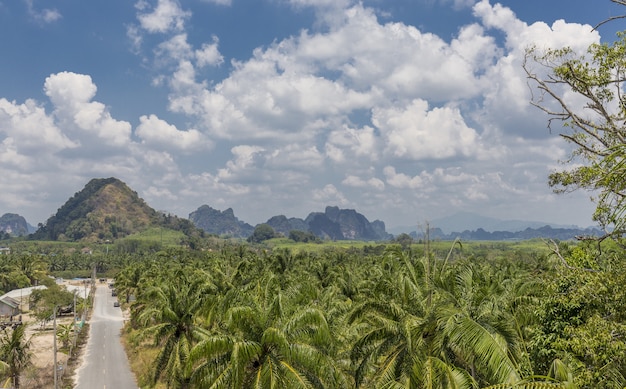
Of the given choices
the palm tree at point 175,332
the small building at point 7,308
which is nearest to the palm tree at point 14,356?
the palm tree at point 175,332

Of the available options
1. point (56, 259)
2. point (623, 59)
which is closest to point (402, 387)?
point (623, 59)

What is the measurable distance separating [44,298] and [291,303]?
81055 mm

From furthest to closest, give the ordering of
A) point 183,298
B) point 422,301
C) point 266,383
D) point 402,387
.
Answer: point 183,298, point 422,301, point 266,383, point 402,387

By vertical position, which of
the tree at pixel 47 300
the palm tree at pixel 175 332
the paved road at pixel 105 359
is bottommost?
the paved road at pixel 105 359

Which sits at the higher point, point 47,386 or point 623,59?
point 623,59

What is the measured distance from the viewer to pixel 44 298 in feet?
274

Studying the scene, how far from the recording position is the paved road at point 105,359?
140ft

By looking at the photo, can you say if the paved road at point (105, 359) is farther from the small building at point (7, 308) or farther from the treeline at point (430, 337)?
the treeline at point (430, 337)

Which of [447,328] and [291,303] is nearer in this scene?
[447,328]

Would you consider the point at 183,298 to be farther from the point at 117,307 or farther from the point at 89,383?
the point at 117,307

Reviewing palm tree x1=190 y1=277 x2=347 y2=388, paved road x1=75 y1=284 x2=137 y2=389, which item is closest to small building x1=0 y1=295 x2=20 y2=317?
paved road x1=75 y1=284 x2=137 y2=389

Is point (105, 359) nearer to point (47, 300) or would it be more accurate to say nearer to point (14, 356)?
point (14, 356)

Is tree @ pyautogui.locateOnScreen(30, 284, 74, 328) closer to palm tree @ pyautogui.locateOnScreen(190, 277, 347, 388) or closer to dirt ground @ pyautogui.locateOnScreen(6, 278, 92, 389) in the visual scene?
dirt ground @ pyautogui.locateOnScreen(6, 278, 92, 389)

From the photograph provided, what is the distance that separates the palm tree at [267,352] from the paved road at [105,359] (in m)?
28.8
